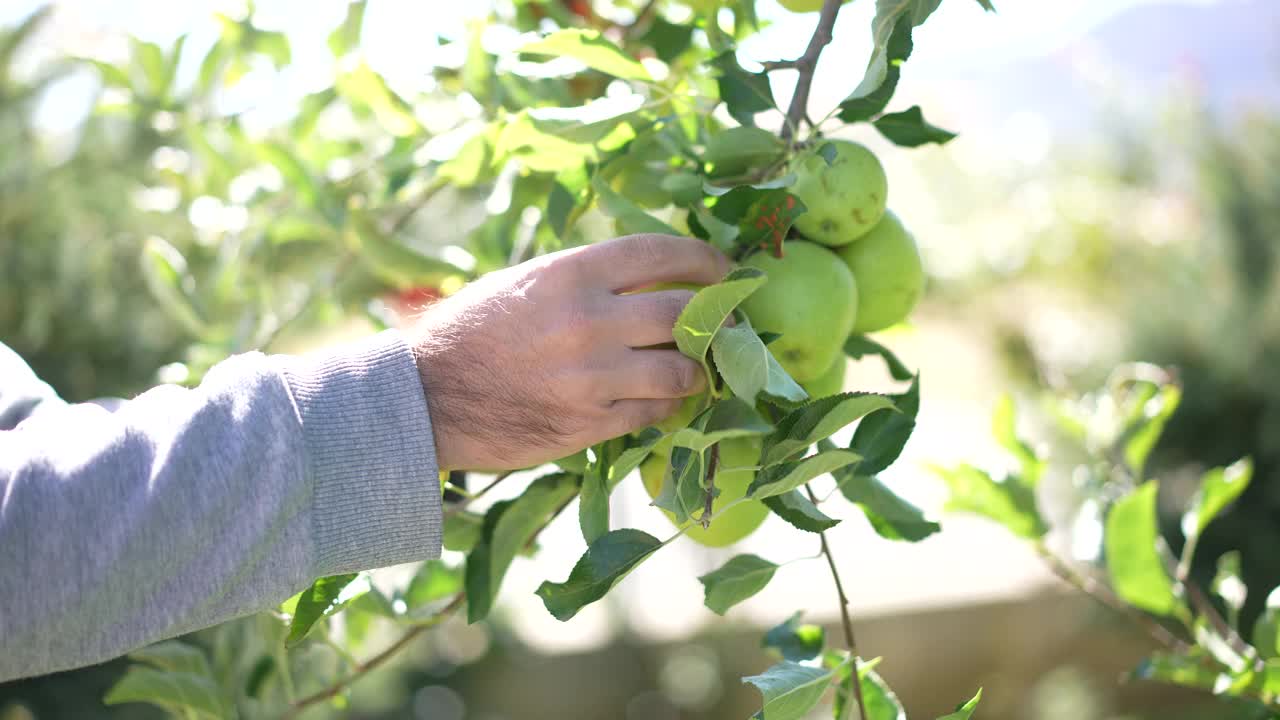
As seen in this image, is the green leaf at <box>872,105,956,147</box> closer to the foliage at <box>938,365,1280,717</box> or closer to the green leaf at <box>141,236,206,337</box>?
the foliage at <box>938,365,1280,717</box>

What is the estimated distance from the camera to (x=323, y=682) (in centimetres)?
67

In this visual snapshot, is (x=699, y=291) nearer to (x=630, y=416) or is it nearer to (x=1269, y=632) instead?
(x=630, y=416)

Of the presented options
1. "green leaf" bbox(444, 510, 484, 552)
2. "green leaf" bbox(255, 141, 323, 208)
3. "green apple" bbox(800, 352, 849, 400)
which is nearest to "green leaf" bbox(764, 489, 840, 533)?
"green apple" bbox(800, 352, 849, 400)

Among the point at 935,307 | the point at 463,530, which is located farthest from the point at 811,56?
the point at 935,307

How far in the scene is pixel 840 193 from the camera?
49cm

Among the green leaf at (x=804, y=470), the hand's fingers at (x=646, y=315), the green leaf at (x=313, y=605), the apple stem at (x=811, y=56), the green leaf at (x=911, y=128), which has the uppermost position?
the apple stem at (x=811, y=56)

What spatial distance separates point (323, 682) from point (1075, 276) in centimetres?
325

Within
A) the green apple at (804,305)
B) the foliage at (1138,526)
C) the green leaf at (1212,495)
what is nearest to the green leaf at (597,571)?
the green apple at (804,305)

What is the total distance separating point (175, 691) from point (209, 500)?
280 mm

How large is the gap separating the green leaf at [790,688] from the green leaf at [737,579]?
0.04 meters

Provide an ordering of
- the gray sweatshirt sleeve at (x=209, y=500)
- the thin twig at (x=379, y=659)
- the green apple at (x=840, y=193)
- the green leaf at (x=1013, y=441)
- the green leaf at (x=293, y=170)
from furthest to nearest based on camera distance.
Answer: the green leaf at (x=293, y=170), the green leaf at (x=1013, y=441), the thin twig at (x=379, y=659), the green apple at (x=840, y=193), the gray sweatshirt sleeve at (x=209, y=500)

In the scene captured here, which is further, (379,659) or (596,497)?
(379,659)

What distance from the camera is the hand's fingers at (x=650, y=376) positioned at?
0.43 m

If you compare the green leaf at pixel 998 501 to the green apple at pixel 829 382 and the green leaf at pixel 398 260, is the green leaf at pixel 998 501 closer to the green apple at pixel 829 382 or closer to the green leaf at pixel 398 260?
the green apple at pixel 829 382
